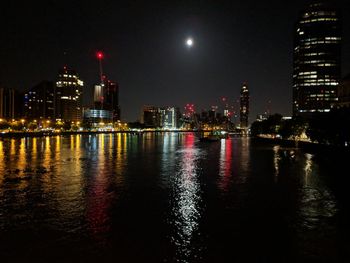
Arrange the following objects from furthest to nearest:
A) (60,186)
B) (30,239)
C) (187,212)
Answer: (60,186) → (187,212) → (30,239)

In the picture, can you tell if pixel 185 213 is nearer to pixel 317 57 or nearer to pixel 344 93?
pixel 344 93

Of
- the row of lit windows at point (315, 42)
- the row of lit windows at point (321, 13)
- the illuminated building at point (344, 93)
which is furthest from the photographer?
the row of lit windows at point (321, 13)

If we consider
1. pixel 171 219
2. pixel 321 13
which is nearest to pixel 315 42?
pixel 321 13

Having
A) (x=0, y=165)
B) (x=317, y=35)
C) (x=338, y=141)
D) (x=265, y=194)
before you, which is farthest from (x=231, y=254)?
(x=317, y=35)

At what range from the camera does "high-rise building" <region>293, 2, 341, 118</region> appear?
503 ft

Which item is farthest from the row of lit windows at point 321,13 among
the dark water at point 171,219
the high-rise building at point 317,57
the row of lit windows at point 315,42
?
the dark water at point 171,219

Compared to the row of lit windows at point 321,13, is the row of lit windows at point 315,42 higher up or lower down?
lower down

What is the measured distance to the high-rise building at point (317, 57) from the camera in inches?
6038

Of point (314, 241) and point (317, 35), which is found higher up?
point (317, 35)

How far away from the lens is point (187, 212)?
53.1 feet

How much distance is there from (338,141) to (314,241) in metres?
43.5

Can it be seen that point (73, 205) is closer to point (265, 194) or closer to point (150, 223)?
point (150, 223)

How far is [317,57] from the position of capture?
512 feet

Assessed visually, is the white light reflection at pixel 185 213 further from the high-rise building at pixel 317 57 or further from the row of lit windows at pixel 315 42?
the row of lit windows at pixel 315 42
